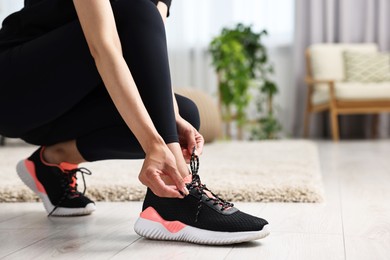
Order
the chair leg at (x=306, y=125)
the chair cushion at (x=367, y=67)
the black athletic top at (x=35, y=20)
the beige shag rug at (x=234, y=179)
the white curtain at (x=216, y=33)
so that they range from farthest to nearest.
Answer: the white curtain at (x=216, y=33), the chair leg at (x=306, y=125), the chair cushion at (x=367, y=67), the beige shag rug at (x=234, y=179), the black athletic top at (x=35, y=20)

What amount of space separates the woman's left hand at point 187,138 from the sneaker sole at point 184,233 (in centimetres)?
14

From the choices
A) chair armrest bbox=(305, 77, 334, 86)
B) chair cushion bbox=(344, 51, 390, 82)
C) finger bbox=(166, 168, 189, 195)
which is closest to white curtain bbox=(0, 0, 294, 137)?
chair armrest bbox=(305, 77, 334, 86)

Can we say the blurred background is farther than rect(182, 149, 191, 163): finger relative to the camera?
Yes

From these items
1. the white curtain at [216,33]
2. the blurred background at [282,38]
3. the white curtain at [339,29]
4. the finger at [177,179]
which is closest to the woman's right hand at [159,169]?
the finger at [177,179]

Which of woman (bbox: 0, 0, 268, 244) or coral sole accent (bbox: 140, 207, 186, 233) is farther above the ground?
woman (bbox: 0, 0, 268, 244)

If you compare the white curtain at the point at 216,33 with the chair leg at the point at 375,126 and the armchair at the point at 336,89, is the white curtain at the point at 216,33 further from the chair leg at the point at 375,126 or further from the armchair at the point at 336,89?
the chair leg at the point at 375,126

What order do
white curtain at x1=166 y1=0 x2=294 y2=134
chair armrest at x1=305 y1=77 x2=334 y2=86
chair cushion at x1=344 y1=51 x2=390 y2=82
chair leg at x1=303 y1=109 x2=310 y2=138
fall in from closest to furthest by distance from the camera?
chair armrest at x1=305 y1=77 x2=334 y2=86
chair cushion at x1=344 y1=51 x2=390 y2=82
chair leg at x1=303 y1=109 x2=310 y2=138
white curtain at x1=166 y1=0 x2=294 y2=134

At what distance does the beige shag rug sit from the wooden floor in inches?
2.6

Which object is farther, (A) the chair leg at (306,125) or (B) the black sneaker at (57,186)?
(A) the chair leg at (306,125)

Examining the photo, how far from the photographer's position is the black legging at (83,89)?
1.20 meters

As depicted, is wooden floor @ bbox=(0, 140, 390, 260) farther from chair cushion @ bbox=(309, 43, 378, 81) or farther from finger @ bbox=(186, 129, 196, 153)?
chair cushion @ bbox=(309, 43, 378, 81)

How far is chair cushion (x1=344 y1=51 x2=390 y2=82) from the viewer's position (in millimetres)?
4922

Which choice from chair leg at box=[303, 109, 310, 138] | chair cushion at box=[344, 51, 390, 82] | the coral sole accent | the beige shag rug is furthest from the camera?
chair leg at box=[303, 109, 310, 138]

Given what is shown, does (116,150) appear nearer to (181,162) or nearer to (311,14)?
(181,162)
